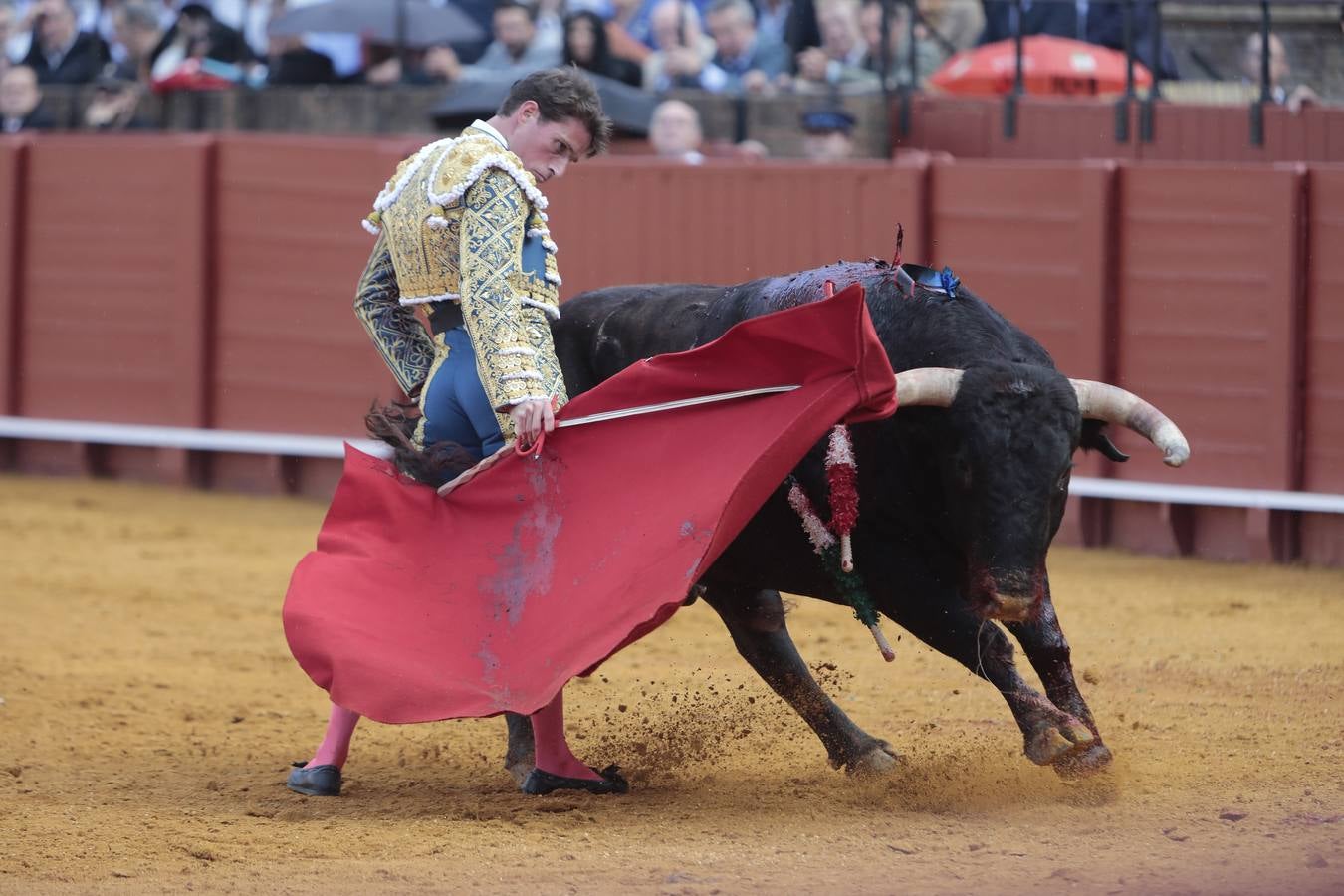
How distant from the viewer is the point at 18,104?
9719 mm

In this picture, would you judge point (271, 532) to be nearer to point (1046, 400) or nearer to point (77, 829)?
point (77, 829)

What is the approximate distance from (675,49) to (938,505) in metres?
5.83

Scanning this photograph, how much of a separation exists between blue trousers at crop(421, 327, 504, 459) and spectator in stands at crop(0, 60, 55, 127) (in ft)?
22.1

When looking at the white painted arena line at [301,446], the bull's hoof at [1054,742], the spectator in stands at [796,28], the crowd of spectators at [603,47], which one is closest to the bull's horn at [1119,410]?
the bull's hoof at [1054,742]

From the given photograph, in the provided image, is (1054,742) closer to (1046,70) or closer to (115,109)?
(1046,70)

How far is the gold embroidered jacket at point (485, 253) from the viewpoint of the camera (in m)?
3.42

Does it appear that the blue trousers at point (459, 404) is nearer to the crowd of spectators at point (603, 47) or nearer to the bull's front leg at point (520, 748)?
the bull's front leg at point (520, 748)

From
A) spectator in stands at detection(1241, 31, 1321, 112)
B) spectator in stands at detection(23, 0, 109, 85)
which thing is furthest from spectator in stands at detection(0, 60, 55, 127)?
spectator in stands at detection(1241, 31, 1321, 112)

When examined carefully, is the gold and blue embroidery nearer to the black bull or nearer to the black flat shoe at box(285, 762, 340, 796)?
the black bull

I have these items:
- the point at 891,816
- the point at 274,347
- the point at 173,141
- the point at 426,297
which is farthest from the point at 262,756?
the point at 173,141

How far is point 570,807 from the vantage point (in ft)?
11.9

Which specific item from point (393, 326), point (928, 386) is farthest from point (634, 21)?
point (928, 386)

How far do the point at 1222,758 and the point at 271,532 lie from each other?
4.39 m

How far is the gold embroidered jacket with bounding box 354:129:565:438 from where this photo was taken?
11.2 feet
